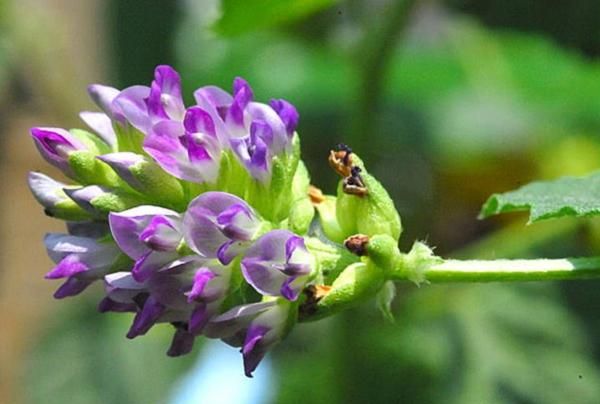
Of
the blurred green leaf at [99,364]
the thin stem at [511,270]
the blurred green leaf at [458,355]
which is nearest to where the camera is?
the thin stem at [511,270]

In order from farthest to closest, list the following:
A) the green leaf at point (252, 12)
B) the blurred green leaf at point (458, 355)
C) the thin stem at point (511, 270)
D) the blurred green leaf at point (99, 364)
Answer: the blurred green leaf at point (99, 364) → the blurred green leaf at point (458, 355) → the green leaf at point (252, 12) → the thin stem at point (511, 270)

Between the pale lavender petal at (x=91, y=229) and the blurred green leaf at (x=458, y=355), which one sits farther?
the blurred green leaf at (x=458, y=355)

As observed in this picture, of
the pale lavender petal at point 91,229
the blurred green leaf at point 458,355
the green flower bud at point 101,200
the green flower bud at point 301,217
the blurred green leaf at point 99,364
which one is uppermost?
the green flower bud at point 101,200

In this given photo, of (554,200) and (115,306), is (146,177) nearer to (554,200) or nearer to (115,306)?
(115,306)

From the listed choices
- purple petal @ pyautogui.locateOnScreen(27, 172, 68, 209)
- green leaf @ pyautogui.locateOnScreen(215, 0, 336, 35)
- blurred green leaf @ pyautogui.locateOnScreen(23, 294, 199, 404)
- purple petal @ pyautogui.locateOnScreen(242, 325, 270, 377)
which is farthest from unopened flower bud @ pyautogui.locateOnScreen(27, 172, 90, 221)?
blurred green leaf @ pyautogui.locateOnScreen(23, 294, 199, 404)

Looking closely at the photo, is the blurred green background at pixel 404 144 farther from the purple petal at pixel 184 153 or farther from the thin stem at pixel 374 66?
the purple petal at pixel 184 153

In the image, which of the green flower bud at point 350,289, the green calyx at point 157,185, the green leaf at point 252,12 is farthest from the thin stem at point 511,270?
the green leaf at point 252,12

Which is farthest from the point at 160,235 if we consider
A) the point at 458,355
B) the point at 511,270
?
the point at 458,355

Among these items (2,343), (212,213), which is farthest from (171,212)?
(2,343)

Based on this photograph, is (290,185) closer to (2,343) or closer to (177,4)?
(177,4)
